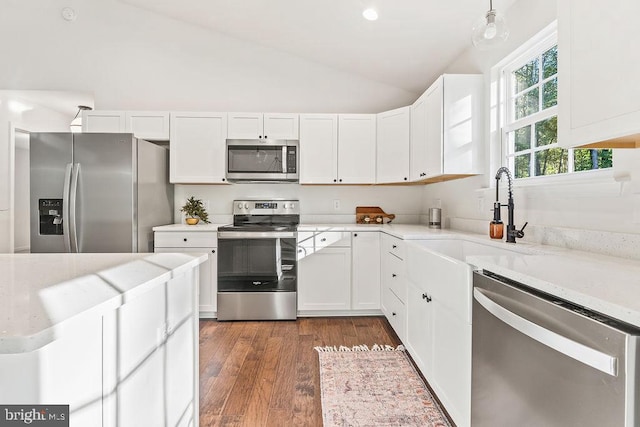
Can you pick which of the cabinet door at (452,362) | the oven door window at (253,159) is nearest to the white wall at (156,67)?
the oven door window at (253,159)

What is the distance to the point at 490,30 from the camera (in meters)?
1.59

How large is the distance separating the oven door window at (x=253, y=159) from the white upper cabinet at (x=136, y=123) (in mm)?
724

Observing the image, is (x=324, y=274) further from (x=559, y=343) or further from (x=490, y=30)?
(x=559, y=343)

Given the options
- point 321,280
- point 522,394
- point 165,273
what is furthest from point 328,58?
point 522,394

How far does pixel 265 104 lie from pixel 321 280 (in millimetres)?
2083

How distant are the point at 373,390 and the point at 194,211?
253 cm

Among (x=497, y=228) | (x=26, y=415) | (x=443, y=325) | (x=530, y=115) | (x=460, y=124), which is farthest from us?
(x=460, y=124)

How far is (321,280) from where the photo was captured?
3320 millimetres

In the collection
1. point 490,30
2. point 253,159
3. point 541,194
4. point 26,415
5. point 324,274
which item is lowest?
point 324,274

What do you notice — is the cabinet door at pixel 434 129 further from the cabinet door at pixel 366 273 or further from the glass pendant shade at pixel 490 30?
the glass pendant shade at pixel 490 30

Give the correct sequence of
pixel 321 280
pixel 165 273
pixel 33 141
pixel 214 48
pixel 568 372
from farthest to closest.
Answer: pixel 214 48 → pixel 321 280 → pixel 33 141 → pixel 165 273 → pixel 568 372

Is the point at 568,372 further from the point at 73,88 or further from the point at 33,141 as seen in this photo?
the point at 73,88

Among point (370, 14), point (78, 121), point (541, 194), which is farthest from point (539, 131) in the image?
point (78, 121)

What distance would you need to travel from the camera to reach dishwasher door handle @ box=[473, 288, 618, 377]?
0.69m
